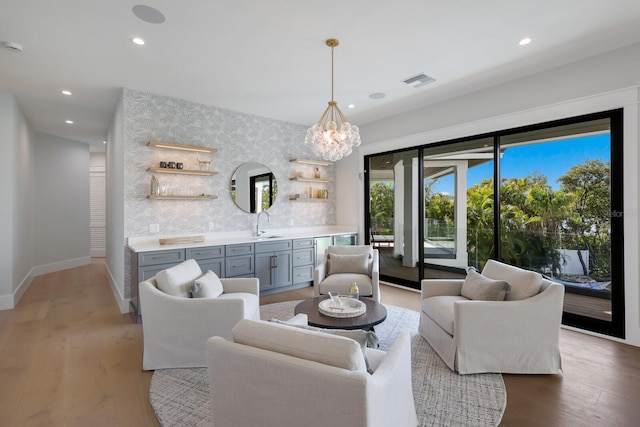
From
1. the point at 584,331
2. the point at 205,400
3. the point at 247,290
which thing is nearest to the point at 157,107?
the point at 247,290

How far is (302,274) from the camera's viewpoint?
5223 mm

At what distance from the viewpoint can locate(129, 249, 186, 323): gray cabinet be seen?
3.65 metres

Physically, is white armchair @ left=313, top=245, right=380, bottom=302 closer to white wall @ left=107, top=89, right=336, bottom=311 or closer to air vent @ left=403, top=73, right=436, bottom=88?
white wall @ left=107, top=89, right=336, bottom=311

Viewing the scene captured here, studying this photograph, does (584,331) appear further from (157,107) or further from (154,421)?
(157,107)

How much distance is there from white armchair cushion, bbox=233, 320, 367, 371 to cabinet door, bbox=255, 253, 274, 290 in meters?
3.20

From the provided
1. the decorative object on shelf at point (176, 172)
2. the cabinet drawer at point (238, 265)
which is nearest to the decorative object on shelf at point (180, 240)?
the cabinet drawer at point (238, 265)

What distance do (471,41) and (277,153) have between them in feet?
11.3

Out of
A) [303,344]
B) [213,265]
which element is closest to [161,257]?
[213,265]

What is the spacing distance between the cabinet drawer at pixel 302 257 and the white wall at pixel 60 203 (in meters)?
5.39

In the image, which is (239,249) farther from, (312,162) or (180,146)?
(312,162)

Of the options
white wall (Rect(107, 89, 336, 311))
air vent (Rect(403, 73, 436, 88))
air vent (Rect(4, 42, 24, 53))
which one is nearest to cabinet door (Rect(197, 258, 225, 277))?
white wall (Rect(107, 89, 336, 311))

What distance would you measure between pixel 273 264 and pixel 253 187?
136 cm

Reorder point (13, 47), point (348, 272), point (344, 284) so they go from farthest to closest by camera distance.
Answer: point (348, 272), point (344, 284), point (13, 47)

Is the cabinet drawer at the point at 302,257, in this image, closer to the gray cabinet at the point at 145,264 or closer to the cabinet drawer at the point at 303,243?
the cabinet drawer at the point at 303,243
